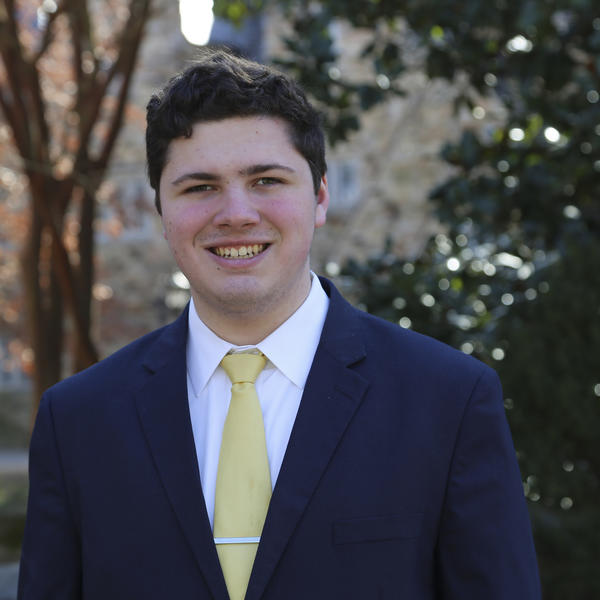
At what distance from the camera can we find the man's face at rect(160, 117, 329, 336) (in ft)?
6.61

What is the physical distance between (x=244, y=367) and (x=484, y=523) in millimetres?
666

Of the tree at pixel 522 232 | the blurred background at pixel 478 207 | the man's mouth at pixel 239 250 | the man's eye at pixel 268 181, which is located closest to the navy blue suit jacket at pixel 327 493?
the man's mouth at pixel 239 250

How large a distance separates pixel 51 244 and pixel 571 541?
13.2ft

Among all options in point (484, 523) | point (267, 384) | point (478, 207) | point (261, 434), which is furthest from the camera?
point (478, 207)

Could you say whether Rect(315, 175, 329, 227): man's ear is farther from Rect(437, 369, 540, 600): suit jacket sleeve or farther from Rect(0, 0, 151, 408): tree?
Rect(0, 0, 151, 408): tree

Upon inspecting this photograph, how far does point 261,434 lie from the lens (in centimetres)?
200

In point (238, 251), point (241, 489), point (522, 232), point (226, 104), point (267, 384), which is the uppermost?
point (522, 232)

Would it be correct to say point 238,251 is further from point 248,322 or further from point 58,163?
point 58,163

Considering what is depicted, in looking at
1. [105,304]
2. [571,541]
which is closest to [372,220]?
[105,304]

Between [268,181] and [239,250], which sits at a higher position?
[268,181]

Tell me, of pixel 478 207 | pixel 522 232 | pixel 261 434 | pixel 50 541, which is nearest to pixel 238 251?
pixel 261 434

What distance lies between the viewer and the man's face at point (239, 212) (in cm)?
202

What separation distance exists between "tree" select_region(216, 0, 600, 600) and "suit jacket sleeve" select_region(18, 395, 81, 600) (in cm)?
236

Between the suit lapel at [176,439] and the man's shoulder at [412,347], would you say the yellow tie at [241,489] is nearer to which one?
the suit lapel at [176,439]
